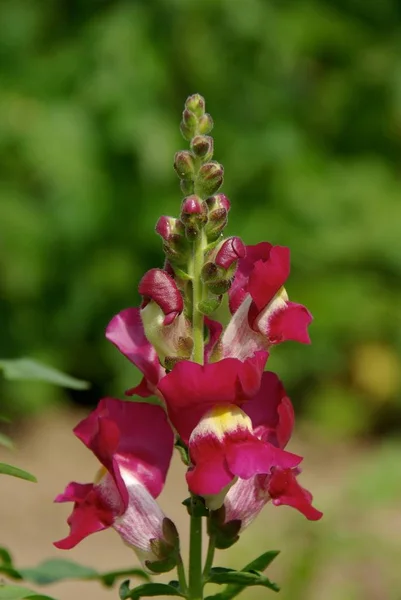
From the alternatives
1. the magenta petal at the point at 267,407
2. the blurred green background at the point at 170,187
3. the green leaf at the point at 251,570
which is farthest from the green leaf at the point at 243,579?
the blurred green background at the point at 170,187

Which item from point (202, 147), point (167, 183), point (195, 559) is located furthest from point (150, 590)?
point (167, 183)

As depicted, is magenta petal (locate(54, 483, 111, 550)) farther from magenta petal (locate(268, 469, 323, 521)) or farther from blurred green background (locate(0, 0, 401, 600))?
blurred green background (locate(0, 0, 401, 600))

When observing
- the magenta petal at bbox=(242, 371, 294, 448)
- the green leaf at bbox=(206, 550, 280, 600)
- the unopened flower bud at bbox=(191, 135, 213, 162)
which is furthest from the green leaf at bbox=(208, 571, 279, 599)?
the unopened flower bud at bbox=(191, 135, 213, 162)

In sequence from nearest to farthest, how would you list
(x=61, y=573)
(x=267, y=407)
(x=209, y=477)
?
(x=209, y=477) → (x=267, y=407) → (x=61, y=573)

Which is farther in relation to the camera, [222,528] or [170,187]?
[170,187]

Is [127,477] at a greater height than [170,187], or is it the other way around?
[170,187]

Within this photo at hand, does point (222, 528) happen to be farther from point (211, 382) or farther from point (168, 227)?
point (168, 227)

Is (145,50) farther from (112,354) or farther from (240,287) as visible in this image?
(240,287)
